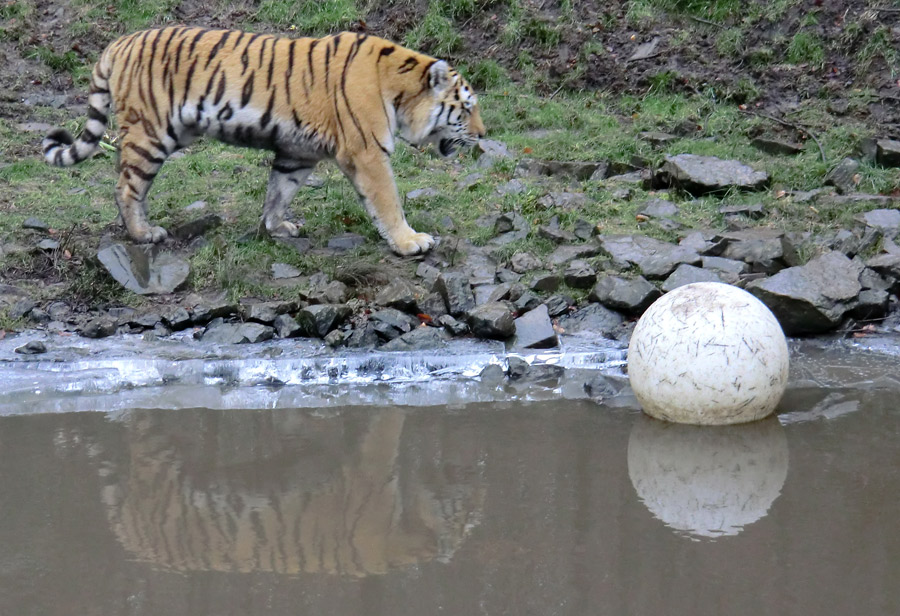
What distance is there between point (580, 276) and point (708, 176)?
1796 millimetres

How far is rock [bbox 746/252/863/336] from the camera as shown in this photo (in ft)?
19.1

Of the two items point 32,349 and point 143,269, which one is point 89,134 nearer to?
point 143,269

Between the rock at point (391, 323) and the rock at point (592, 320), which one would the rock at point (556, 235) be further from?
the rock at point (391, 323)

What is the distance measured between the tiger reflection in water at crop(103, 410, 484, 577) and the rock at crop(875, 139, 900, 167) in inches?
194

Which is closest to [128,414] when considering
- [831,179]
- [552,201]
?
[552,201]

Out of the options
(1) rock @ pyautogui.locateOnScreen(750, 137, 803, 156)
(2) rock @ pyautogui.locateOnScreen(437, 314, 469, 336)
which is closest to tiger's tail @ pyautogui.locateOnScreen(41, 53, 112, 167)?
(2) rock @ pyautogui.locateOnScreen(437, 314, 469, 336)

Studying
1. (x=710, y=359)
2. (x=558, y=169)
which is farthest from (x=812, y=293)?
(x=558, y=169)

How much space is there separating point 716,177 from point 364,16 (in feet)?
15.5

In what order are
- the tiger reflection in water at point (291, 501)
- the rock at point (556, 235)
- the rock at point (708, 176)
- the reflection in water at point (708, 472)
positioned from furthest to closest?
the rock at point (708, 176)
the rock at point (556, 235)
the reflection in water at point (708, 472)
the tiger reflection in water at point (291, 501)

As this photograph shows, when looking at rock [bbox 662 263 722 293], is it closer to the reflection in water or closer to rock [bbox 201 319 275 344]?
the reflection in water

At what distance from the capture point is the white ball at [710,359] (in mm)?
4531

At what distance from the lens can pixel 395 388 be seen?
218 inches

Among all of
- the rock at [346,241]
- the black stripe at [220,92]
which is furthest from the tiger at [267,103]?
the rock at [346,241]

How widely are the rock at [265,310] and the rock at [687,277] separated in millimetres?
2177
